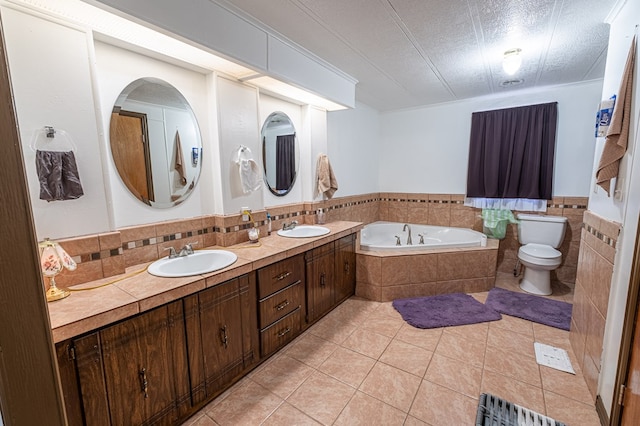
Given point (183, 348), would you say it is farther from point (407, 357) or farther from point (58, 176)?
point (407, 357)

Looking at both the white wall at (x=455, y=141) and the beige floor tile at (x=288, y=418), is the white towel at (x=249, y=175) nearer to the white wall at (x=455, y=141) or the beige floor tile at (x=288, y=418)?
the beige floor tile at (x=288, y=418)

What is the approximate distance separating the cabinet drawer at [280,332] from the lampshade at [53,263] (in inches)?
45.1

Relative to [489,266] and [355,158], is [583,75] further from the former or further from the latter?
[355,158]

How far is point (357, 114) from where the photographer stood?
3.78 meters

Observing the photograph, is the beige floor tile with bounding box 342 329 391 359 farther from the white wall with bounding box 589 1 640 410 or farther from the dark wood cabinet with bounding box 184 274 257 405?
the white wall with bounding box 589 1 640 410

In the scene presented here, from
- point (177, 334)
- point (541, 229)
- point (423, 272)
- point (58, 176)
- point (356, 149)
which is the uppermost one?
point (356, 149)

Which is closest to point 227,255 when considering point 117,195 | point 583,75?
point 117,195

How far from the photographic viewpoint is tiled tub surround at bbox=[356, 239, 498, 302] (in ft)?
9.57

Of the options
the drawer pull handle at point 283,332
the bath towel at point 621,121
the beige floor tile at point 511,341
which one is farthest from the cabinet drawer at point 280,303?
the bath towel at point 621,121

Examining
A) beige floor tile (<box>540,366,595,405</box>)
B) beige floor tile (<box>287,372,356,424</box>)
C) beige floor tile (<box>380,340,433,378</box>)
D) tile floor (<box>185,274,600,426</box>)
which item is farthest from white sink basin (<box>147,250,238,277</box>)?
beige floor tile (<box>540,366,595,405</box>)

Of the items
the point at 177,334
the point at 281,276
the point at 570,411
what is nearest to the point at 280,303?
the point at 281,276

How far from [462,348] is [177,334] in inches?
79.4

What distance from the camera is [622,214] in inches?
56.4

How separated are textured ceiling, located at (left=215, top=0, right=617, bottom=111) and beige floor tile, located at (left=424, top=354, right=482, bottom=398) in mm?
2342
